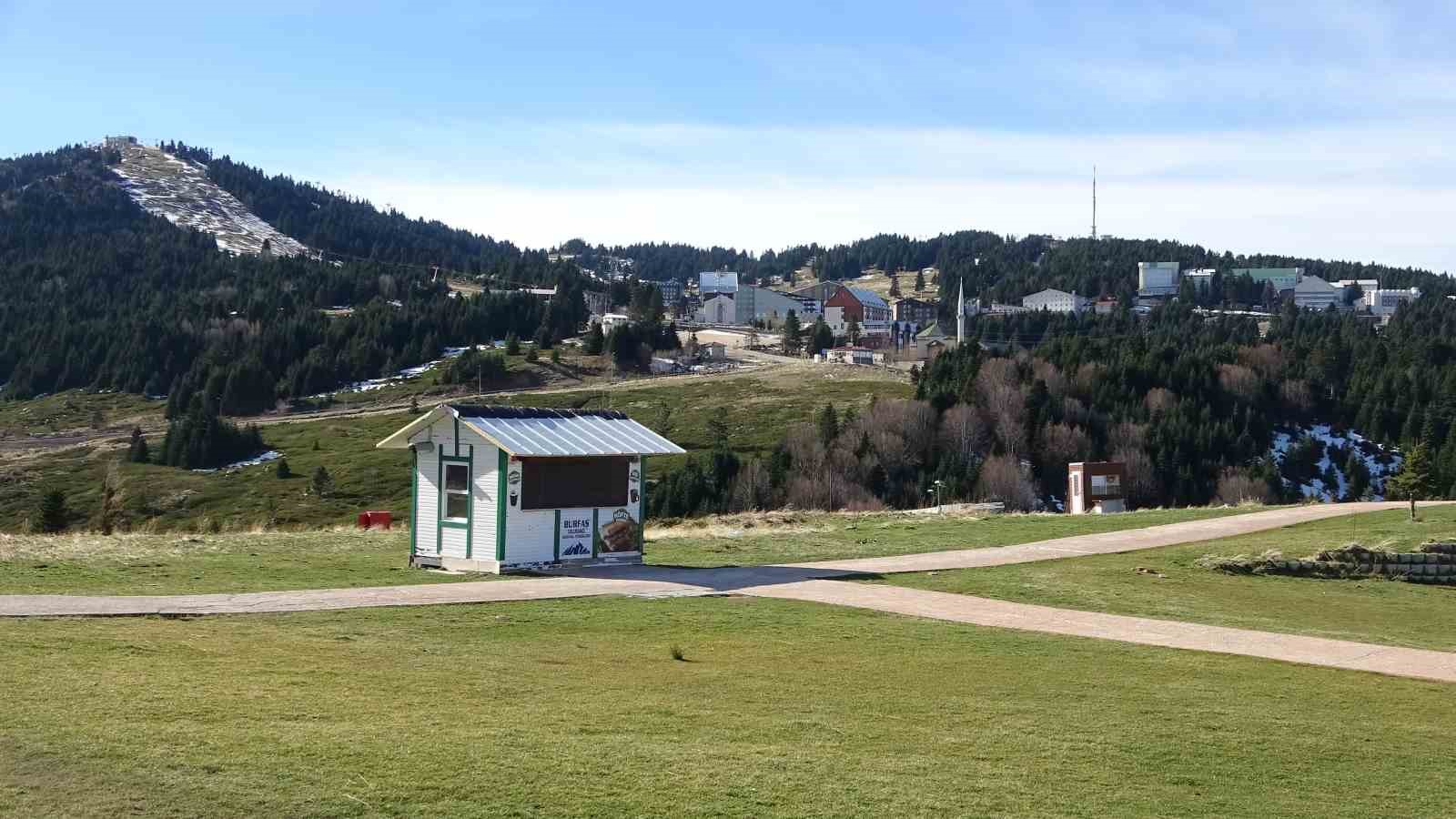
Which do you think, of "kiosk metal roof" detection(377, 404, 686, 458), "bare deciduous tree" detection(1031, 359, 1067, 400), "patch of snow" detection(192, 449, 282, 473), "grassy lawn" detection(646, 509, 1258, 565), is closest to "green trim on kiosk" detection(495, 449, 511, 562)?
"kiosk metal roof" detection(377, 404, 686, 458)

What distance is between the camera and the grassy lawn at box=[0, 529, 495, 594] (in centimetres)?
2381

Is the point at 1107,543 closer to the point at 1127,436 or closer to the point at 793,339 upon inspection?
the point at 1127,436

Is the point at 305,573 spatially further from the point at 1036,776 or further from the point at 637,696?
the point at 1036,776

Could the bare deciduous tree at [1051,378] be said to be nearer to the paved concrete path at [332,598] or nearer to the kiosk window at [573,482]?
the kiosk window at [573,482]

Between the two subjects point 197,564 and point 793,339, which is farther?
point 793,339

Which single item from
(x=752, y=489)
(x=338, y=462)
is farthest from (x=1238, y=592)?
(x=338, y=462)

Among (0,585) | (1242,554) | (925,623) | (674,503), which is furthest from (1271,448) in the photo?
(0,585)

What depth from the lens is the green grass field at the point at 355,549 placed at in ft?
81.4

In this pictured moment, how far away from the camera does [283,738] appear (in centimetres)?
1167

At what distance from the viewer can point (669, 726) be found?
13523mm

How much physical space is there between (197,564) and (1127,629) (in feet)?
60.1

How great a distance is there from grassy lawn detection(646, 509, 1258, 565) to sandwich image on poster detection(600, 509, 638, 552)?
105 centimetres

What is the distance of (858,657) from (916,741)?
5.40m

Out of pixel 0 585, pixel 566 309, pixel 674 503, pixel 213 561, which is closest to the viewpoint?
pixel 0 585
